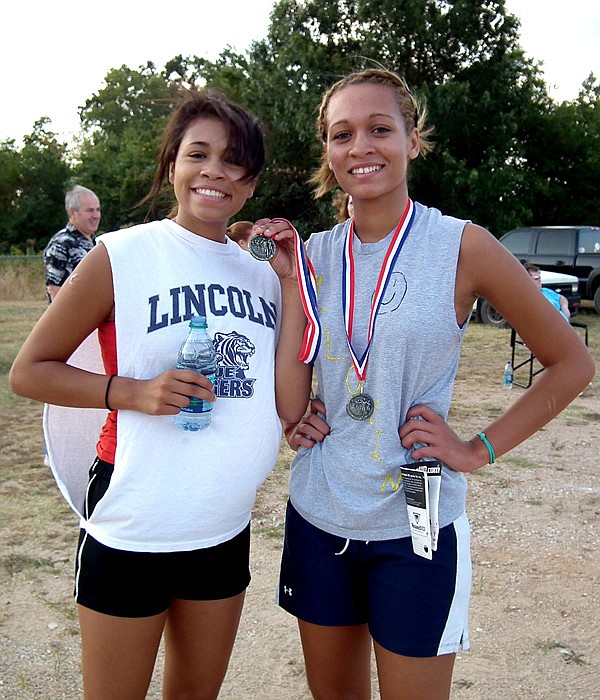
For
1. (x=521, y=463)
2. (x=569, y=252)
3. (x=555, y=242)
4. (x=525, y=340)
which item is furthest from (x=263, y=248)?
(x=555, y=242)

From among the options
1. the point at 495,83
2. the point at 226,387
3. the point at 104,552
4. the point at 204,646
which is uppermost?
the point at 495,83

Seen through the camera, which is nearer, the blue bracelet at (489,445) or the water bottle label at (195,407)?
the water bottle label at (195,407)

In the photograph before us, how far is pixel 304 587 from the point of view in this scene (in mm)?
2055

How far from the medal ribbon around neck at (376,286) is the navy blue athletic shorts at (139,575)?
25.6 inches

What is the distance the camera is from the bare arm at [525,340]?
74.5 inches

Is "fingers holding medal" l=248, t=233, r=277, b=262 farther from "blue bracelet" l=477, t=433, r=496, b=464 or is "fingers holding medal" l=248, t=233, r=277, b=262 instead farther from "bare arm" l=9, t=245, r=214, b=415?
"blue bracelet" l=477, t=433, r=496, b=464

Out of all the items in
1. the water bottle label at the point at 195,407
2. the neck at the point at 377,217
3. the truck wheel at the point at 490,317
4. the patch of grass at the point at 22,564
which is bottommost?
the patch of grass at the point at 22,564

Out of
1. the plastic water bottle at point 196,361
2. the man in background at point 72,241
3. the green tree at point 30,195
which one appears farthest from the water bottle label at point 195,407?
the green tree at point 30,195

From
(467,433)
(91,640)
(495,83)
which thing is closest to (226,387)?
(91,640)

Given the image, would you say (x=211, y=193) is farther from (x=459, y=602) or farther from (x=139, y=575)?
(x=459, y=602)

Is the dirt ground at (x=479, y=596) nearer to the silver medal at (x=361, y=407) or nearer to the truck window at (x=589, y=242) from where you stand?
the silver medal at (x=361, y=407)

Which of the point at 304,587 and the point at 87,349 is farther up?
the point at 87,349

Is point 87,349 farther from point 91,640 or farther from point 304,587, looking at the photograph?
point 304,587

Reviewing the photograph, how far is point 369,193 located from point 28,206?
30415 mm
